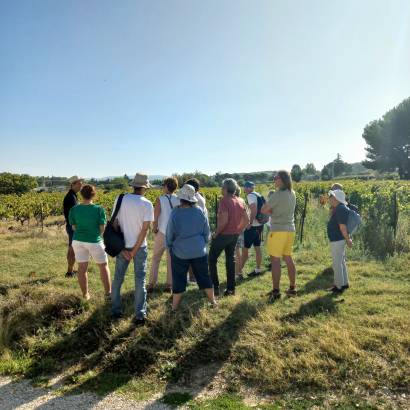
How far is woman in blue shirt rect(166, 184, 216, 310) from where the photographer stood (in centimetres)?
429

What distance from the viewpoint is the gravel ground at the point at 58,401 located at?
327cm

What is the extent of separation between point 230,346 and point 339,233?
2469 millimetres

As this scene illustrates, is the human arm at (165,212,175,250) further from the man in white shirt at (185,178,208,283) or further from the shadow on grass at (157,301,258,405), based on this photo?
the shadow on grass at (157,301,258,405)

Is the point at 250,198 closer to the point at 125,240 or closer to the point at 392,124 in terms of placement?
the point at 125,240

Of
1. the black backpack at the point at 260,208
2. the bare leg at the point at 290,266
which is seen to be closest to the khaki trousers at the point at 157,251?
the bare leg at the point at 290,266

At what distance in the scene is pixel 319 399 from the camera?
3.16 metres

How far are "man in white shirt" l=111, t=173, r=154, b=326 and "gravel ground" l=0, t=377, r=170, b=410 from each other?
1.20 m

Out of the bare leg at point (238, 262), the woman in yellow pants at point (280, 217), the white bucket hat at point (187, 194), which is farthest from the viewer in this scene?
the bare leg at point (238, 262)

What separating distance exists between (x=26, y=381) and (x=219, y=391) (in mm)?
2110

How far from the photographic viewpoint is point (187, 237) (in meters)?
4.34

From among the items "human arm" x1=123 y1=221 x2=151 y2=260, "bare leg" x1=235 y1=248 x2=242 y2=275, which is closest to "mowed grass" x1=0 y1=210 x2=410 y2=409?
"bare leg" x1=235 y1=248 x2=242 y2=275

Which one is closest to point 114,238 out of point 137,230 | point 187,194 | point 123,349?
point 137,230

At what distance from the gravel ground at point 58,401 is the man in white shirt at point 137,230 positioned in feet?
3.92

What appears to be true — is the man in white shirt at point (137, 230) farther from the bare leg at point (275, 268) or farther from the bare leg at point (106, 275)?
the bare leg at point (275, 268)
